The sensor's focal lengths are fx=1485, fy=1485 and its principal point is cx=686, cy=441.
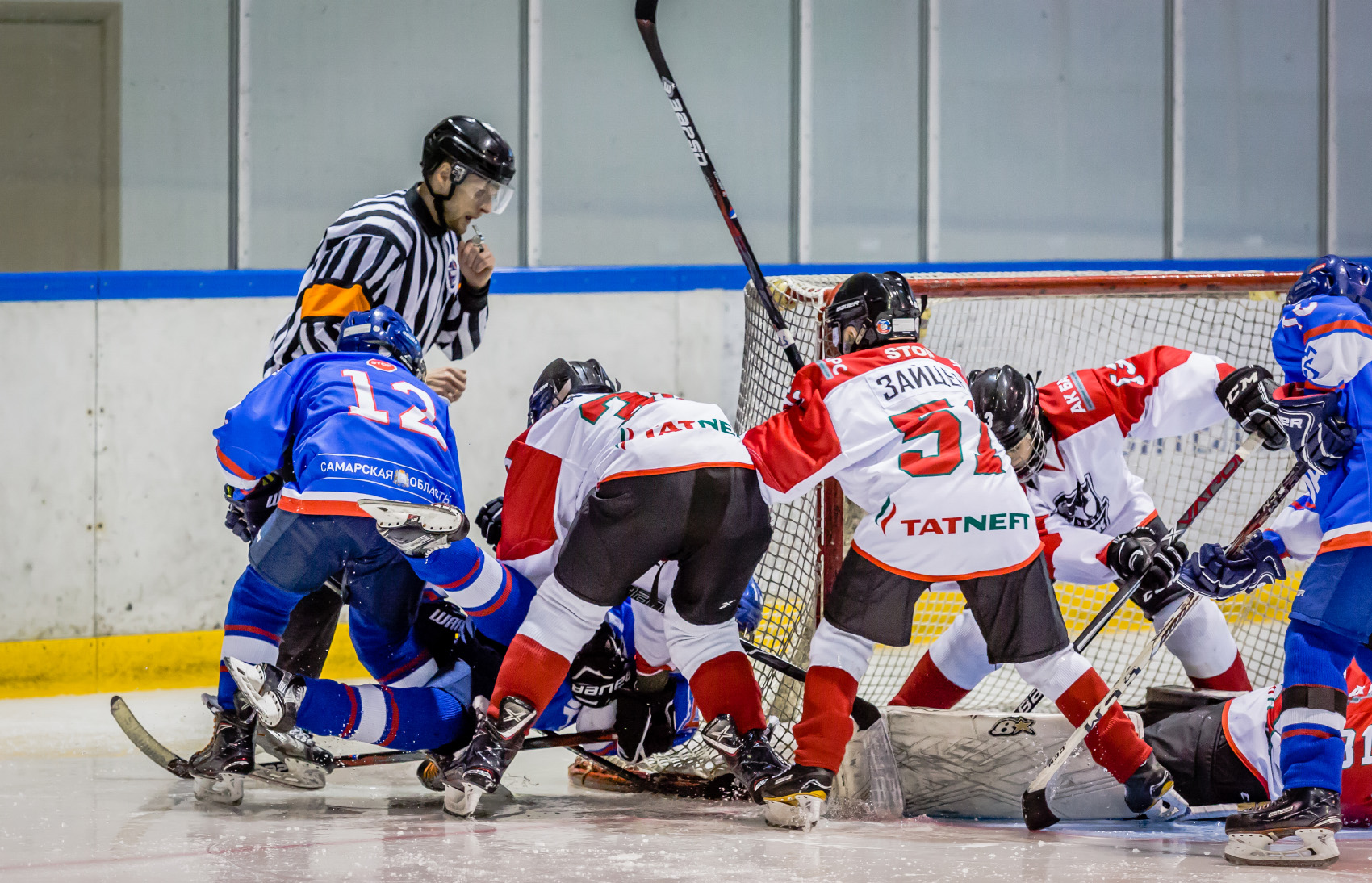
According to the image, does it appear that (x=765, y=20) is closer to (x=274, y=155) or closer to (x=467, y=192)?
(x=274, y=155)

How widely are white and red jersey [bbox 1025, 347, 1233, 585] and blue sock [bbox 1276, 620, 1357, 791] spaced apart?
0.80m

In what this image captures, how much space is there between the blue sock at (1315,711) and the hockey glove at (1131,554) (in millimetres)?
630

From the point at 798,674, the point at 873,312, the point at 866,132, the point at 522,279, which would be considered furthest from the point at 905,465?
the point at 866,132

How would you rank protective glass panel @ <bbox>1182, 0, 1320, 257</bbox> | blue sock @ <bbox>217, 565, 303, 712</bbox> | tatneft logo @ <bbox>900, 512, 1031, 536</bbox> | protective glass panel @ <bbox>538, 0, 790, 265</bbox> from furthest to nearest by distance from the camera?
1. protective glass panel @ <bbox>1182, 0, 1320, 257</bbox>
2. protective glass panel @ <bbox>538, 0, 790, 265</bbox>
3. blue sock @ <bbox>217, 565, 303, 712</bbox>
4. tatneft logo @ <bbox>900, 512, 1031, 536</bbox>

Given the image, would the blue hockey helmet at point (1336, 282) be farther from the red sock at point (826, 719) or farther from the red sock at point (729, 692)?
the red sock at point (729, 692)

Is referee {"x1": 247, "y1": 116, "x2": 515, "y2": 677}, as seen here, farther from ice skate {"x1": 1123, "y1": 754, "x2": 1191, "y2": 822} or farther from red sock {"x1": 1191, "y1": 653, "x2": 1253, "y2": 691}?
red sock {"x1": 1191, "y1": 653, "x2": 1253, "y2": 691}

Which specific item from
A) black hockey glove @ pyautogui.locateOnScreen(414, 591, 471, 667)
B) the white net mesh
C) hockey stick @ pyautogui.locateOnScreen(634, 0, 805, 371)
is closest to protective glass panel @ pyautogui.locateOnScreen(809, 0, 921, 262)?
the white net mesh

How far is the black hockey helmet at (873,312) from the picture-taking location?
2.87 metres

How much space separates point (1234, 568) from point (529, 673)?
4.25 feet

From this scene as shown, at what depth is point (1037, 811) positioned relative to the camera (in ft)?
8.71

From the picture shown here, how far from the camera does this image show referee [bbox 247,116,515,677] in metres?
3.33

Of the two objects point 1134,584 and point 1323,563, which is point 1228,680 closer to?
point 1134,584

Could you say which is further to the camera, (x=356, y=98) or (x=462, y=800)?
(x=356, y=98)

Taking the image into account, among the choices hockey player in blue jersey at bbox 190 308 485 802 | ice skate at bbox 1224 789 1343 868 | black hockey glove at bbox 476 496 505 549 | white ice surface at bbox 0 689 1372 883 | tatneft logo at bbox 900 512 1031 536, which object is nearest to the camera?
white ice surface at bbox 0 689 1372 883
